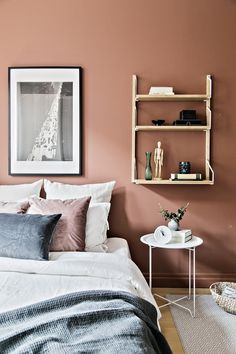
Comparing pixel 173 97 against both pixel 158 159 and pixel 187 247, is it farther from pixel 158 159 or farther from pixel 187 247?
pixel 187 247

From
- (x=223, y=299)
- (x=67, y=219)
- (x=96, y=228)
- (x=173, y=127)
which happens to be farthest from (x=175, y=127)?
(x=223, y=299)

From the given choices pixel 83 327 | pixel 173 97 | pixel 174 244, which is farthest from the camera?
pixel 173 97

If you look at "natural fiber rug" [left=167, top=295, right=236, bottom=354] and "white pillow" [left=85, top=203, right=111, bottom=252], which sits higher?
"white pillow" [left=85, top=203, right=111, bottom=252]

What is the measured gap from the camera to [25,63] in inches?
136

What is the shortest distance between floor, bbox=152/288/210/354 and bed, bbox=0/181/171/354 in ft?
1.74

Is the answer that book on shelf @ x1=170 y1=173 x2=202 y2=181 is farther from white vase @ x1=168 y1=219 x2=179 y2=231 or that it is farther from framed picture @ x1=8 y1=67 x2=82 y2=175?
framed picture @ x1=8 y1=67 x2=82 y2=175

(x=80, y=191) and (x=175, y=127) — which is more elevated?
(x=175, y=127)

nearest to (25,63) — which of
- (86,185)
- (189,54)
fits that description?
(86,185)

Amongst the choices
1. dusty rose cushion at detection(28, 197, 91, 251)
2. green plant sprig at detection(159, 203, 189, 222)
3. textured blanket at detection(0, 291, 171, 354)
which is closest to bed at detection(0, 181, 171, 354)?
textured blanket at detection(0, 291, 171, 354)

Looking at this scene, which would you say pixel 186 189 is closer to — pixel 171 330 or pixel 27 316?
pixel 171 330

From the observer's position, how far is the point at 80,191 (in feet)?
10.8

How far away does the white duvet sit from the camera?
1.92 meters

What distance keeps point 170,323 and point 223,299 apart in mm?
477

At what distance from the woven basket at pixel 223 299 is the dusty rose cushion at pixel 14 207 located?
1680 millimetres
